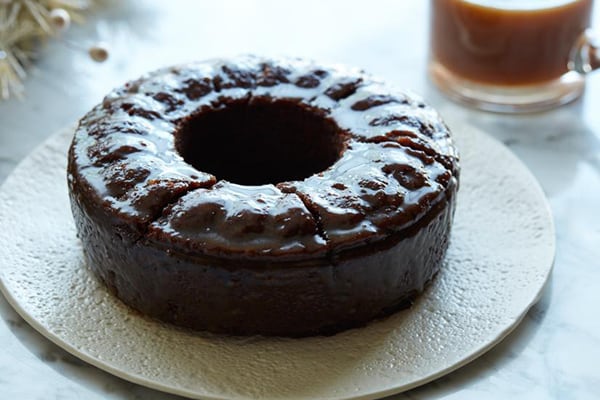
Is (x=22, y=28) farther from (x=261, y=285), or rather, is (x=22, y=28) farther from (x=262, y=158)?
(x=261, y=285)

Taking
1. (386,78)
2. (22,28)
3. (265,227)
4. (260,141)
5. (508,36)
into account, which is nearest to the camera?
(265,227)

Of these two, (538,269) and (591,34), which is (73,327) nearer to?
(538,269)

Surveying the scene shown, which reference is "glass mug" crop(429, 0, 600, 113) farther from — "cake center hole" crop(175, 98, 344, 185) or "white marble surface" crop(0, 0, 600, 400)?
"cake center hole" crop(175, 98, 344, 185)

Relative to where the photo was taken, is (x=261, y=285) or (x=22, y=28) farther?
(x=22, y=28)

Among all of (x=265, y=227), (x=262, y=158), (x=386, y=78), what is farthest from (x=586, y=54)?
(x=265, y=227)

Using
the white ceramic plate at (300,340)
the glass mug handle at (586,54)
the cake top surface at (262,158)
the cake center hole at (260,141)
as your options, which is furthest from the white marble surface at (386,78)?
the cake center hole at (260,141)
